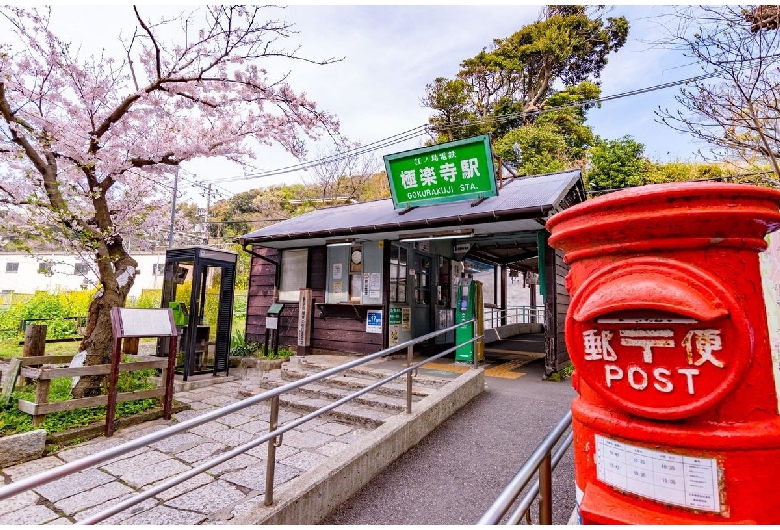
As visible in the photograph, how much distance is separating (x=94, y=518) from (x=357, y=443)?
91.6 inches

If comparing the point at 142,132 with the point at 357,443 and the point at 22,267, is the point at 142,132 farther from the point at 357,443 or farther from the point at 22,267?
the point at 22,267

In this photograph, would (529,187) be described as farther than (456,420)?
Yes

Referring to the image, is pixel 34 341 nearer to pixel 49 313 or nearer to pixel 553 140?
pixel 49 313

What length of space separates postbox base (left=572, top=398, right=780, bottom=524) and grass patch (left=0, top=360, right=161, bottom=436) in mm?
5760

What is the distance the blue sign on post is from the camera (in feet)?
28.6

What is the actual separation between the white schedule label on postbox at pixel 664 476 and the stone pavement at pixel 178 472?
8.89 feet

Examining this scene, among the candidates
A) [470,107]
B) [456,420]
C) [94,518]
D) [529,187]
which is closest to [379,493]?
[456,420]

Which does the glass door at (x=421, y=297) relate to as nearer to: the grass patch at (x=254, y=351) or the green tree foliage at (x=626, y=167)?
the grass patch at (x=254, y=351)

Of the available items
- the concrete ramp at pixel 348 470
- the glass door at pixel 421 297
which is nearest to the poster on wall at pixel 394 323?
the glass door at pixel 421 297

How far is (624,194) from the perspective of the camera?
1.28m

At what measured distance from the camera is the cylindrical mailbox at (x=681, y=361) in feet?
3.59

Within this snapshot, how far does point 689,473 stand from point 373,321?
25.6 feet

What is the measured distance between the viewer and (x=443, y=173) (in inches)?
319

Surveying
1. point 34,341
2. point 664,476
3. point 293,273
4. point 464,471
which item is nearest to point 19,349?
point 34,341
